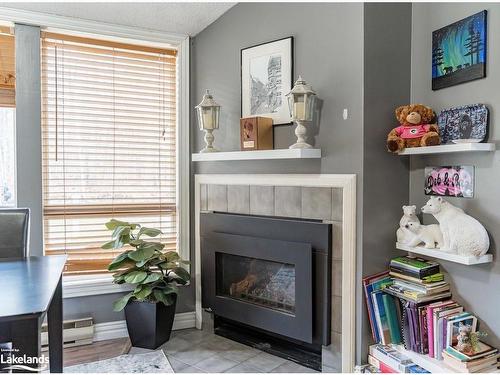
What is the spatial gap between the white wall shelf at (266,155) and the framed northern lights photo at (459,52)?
755mm

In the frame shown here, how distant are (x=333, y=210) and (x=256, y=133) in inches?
27.1

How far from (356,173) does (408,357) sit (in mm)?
995

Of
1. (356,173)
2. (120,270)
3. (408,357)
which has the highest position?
(356,173)

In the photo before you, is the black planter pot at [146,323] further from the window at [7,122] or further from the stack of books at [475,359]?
the stack of books at [475,359]

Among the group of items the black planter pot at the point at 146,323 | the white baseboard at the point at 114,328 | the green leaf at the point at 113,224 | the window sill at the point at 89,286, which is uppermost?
the green leaf at the point at 113,224

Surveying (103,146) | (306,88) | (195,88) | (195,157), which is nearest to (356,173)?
(306,88)

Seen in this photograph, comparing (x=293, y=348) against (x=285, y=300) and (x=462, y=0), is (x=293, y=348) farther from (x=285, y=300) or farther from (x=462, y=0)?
(x=462, y=0)

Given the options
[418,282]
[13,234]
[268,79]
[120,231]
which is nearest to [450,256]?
[418,282]

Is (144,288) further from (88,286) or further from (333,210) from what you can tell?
(333,210)

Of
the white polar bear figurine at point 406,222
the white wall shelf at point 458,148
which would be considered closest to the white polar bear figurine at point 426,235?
the white polar bear figurine at point 406,222

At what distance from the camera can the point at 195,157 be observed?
9.65 ft

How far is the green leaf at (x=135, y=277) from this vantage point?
270cm

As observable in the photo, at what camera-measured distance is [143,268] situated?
9.28 ft

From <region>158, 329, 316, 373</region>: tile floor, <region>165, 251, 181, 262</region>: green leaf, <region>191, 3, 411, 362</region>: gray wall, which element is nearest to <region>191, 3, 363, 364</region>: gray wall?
<region>191, 3, 411, 362</region>: gray wall
